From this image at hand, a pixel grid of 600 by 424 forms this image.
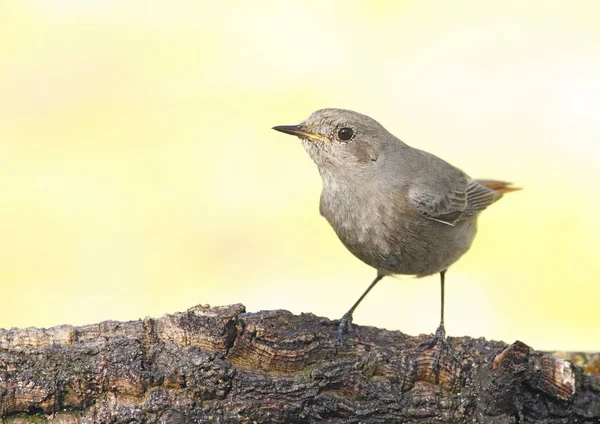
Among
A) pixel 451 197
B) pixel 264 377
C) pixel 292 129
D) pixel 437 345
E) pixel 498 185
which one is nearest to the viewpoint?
pixel 264 377

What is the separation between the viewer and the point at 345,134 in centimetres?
633

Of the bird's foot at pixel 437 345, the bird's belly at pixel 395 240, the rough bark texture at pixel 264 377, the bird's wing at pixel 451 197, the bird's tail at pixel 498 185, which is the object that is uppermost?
the bird's tail at pixel 498 185

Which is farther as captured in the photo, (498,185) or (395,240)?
(498,185)

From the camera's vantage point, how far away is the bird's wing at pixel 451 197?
20.9 ft

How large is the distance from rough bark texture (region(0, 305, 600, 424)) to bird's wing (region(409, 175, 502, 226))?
1.26 metres

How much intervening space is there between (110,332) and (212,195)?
646cm

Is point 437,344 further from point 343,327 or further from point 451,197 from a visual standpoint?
point 451,197

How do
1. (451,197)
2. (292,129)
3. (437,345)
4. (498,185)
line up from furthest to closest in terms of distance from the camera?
(498,185), (451,197), (292,129), (437,345)

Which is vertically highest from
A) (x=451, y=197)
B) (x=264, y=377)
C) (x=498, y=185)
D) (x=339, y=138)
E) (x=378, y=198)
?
(x=498, y=185)

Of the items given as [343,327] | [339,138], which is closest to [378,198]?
[339,138]

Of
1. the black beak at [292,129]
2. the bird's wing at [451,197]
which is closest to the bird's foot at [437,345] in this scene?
the bird's wing at [451,197]

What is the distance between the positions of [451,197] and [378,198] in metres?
0.83

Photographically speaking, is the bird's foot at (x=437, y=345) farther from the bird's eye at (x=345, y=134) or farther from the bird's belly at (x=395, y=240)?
the bird's eye at (x=345, y=134)

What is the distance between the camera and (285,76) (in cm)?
1320
